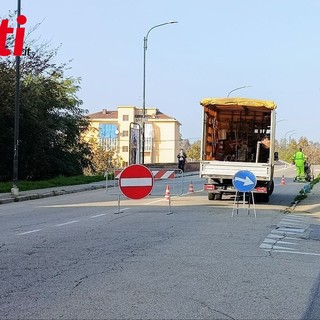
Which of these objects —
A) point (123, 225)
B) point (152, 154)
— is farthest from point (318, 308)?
point (152, 154)

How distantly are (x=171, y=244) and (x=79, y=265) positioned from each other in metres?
2.40

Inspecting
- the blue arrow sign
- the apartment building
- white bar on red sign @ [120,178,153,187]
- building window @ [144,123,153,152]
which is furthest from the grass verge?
building window @ [144,123,153,152]

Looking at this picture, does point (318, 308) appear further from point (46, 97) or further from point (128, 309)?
point (46, 97)

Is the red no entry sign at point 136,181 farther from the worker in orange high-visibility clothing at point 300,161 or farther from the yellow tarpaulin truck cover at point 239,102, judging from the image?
the worker in orange high-visibility clothing at point 300,161

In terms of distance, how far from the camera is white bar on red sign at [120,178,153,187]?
14578mm

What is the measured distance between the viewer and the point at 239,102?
1827 cm

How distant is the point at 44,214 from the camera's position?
15594 mm

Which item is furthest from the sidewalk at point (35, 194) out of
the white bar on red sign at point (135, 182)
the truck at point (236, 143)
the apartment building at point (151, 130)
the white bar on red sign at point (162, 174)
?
the apartment building at point (151, 130)

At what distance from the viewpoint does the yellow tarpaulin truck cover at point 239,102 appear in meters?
18.0

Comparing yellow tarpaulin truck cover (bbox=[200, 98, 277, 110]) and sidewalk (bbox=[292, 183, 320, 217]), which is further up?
yellow tarpaulin truck cover (bbox=[200, 98, 277, 110])

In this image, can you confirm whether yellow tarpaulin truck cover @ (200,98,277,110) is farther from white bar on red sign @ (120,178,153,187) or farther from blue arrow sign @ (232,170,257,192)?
white bar on red sign @ (120,178,153,187)

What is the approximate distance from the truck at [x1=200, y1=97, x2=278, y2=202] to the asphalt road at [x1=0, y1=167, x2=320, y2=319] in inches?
139

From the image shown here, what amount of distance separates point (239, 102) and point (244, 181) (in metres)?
4.26

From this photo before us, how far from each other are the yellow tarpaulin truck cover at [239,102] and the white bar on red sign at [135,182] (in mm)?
4845
